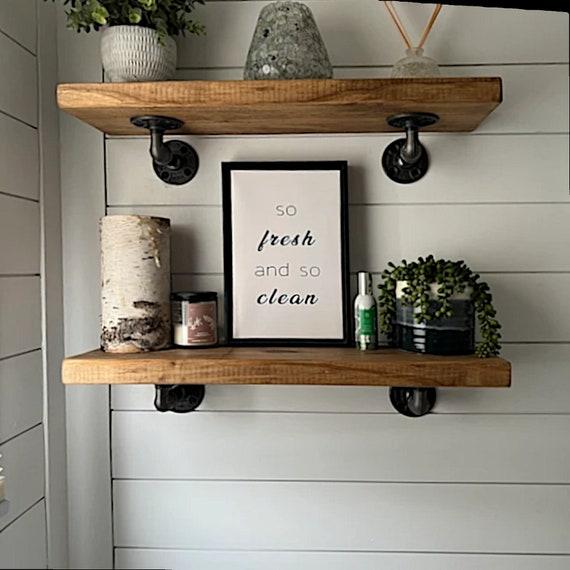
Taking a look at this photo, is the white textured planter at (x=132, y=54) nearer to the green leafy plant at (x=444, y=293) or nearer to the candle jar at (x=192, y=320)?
the candle jar at (x=192, y=320)

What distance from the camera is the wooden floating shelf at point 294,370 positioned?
965 millimetres

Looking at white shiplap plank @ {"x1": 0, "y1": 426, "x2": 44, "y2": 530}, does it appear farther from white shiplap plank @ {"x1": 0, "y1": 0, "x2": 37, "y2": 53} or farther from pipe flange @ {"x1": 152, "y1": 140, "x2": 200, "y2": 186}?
white shiplap plank @ {"x1": 0, "y1": 0, "x2": 37, "y2": 53}

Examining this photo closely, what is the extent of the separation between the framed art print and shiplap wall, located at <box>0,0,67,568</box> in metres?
0.28

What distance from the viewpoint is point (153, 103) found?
3.25 ft

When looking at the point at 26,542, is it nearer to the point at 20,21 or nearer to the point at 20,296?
the point at 20,296

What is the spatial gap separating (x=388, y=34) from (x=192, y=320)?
1.77 ft

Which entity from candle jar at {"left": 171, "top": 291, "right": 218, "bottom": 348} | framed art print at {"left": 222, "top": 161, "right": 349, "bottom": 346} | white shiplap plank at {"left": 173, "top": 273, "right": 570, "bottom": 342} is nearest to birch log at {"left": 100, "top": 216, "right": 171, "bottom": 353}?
candle jar at {"left": 171, "top": 291, "right": 218, "bottom": 348}

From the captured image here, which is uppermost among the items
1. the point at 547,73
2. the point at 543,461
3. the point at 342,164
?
the point at 547,73

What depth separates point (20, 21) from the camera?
1077 mm

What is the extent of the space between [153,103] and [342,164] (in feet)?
1.04

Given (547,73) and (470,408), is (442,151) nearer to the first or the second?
(547,73)

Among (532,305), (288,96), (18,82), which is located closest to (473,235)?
(532,305)

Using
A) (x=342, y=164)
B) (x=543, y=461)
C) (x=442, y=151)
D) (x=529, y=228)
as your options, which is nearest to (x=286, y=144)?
(x=342, y=164)

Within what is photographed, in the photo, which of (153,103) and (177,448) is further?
(177,448)
